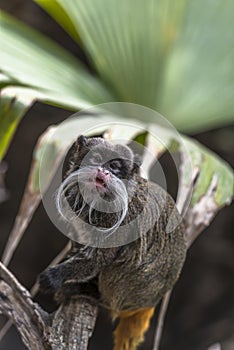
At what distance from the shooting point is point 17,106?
65.8 inches

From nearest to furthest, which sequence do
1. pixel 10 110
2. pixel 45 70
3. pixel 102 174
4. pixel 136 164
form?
1. pixel 102 174
2. pixel 136 164
3. pixel 10 110
4. pixel 45 70

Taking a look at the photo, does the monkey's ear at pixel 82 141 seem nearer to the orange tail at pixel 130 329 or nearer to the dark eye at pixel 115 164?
the dark eye at pixel 115 164

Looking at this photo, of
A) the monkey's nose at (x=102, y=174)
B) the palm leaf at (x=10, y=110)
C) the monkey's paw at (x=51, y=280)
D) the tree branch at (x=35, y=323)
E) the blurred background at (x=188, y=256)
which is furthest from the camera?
the blurred background at (x=188, y=256)

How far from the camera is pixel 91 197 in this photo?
1.23 metres

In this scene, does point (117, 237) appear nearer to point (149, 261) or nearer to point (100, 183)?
point (149, 261)

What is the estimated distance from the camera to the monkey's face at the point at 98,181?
3.91 ft

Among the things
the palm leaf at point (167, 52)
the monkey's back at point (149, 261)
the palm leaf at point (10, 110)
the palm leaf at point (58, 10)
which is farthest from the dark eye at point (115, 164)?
the palm leaf at point (58, 10)

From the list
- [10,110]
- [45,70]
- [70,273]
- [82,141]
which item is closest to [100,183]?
[82,141]

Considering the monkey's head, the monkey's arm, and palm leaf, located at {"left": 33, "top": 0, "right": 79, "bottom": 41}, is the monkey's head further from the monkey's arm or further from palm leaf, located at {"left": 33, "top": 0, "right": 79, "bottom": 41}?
palm leaf, located at {"left": 33, "top": 0, "right": 79, "bottom": 41}

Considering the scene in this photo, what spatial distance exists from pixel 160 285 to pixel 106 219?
33cm

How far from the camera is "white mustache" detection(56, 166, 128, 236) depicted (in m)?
1.20

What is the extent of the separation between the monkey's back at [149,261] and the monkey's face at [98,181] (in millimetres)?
125

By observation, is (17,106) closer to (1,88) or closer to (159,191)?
(1,88)

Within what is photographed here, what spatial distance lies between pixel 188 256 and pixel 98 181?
8.50ft
